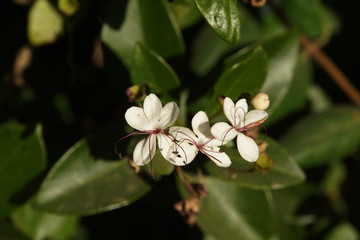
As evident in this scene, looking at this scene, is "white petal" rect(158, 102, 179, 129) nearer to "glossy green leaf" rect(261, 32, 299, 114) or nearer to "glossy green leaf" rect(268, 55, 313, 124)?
"glossy green leaf" rect(261, 32, 299, 114)

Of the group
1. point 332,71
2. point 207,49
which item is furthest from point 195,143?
point 332,71

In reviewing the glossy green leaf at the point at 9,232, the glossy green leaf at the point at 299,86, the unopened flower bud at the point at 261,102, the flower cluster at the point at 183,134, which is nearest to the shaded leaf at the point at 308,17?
the glossy green leaf at the point at 299,86

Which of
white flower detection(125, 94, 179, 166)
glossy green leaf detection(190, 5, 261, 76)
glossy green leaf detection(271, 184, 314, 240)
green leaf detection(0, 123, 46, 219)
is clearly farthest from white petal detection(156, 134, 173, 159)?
glossy green leaf detection(271, 184, 314, 240)

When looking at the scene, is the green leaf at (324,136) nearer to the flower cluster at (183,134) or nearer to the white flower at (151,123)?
the flower cluster at (183,134)

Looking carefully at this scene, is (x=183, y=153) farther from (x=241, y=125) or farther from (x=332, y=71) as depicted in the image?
(x=332, y=71)

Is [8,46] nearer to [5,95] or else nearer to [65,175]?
[5,95]

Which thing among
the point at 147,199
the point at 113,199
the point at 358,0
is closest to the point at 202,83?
the point at 113,199
